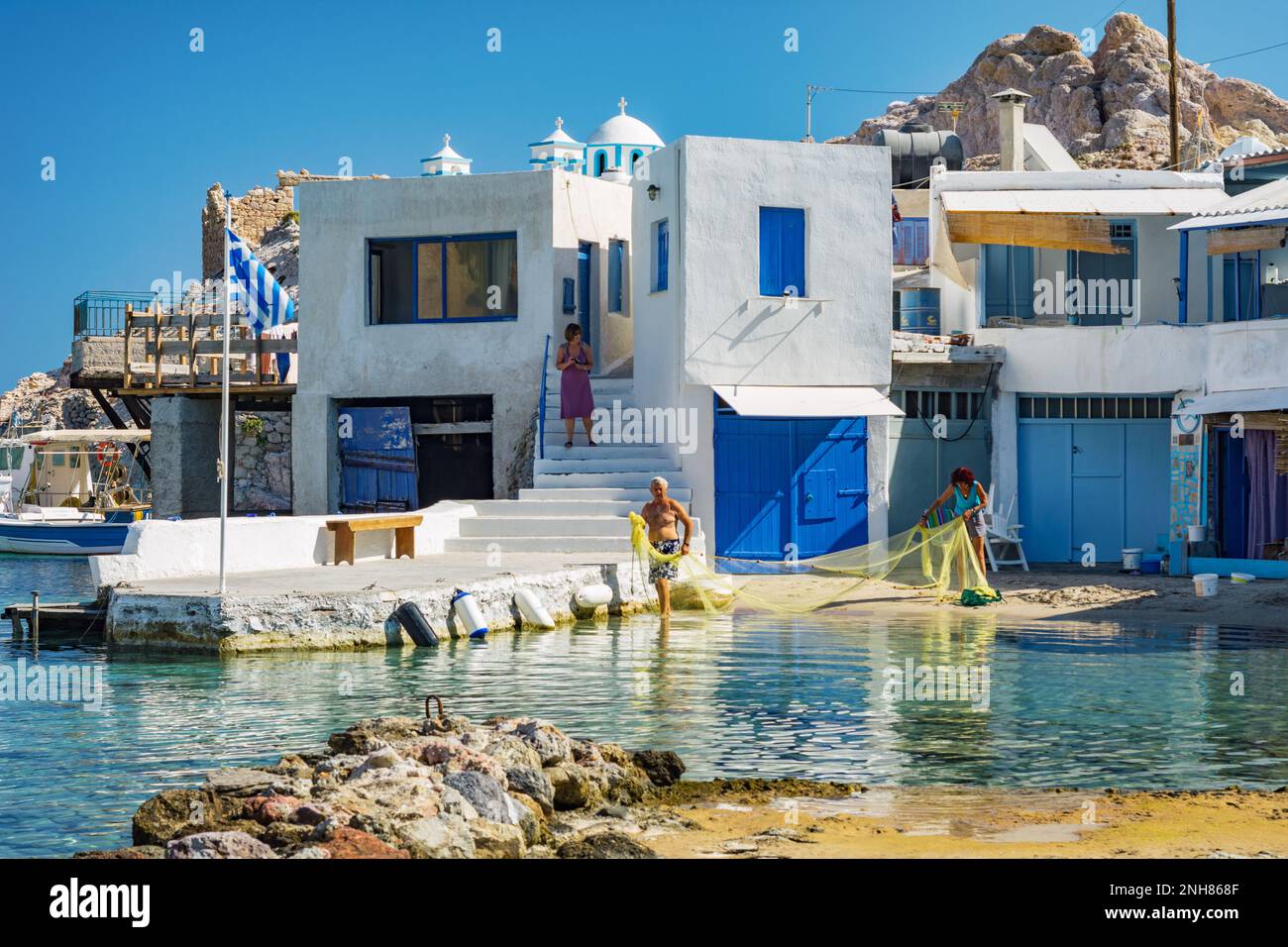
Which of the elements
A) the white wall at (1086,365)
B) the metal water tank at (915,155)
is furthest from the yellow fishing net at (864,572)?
the metal water tank at (915,155)

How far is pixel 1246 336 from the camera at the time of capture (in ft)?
→ 74.4

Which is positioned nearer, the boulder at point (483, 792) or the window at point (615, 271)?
the boulder at point (483, 792)

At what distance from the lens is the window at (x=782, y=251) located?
2428 cm

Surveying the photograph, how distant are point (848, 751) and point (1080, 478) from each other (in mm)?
15968

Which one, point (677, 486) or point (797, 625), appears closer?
point (797, 625)

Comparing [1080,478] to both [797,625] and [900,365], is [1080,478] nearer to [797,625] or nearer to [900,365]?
[900,365]

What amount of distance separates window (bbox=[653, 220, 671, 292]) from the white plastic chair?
19.9 feet

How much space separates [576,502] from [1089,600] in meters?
7.17

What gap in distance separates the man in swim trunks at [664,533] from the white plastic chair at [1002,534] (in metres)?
6.25

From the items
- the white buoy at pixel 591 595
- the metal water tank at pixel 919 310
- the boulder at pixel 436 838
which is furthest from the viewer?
the metal water tank at pixel 919 310

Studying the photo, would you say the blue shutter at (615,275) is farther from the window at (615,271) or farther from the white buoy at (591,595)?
the white buoy at (591,595)

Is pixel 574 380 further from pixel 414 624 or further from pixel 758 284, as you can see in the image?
pixel 414 624

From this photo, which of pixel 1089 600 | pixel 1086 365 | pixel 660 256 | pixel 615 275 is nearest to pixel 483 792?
pixel 1089 600

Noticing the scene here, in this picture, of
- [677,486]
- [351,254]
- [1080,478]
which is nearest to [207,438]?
[351,254]
